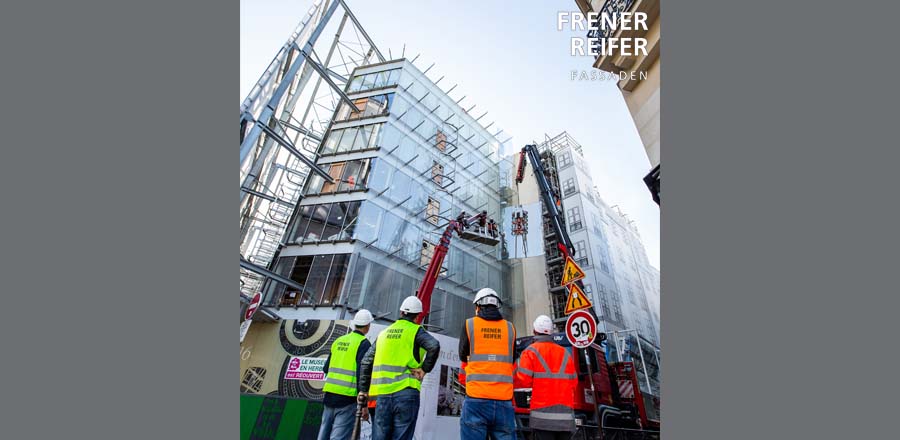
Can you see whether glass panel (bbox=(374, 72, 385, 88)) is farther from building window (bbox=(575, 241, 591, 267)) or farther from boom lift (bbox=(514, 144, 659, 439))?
boom lift (bbox=(514, 144, 659, 439))

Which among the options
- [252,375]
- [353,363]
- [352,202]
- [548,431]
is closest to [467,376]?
[548,431]

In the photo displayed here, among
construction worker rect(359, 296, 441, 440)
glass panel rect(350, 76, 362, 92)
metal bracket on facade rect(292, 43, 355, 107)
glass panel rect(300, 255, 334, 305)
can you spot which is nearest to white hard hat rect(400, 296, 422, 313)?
construction worker rect(359, 296, 441, 440)

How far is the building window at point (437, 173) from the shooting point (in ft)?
54.9

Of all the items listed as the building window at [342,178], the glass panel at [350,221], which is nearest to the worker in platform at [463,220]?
the glass panel at [350,221]

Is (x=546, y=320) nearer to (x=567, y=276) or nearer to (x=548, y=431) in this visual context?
(x=548, y=431)

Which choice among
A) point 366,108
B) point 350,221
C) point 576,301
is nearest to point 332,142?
point 366,108

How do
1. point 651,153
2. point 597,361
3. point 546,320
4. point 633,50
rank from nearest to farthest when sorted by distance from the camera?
point 546,320, point 633,50, point 651,153, point 597,361

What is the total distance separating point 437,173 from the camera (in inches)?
674

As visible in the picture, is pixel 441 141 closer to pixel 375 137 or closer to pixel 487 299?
pixel 375 137

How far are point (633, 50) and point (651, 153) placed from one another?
5.97ft

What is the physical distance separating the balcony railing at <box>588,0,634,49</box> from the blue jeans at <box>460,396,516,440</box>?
4669 millimetres

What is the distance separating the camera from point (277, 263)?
1339cm

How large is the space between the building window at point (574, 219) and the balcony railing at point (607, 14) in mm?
14281

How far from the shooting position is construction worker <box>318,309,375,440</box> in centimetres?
422
